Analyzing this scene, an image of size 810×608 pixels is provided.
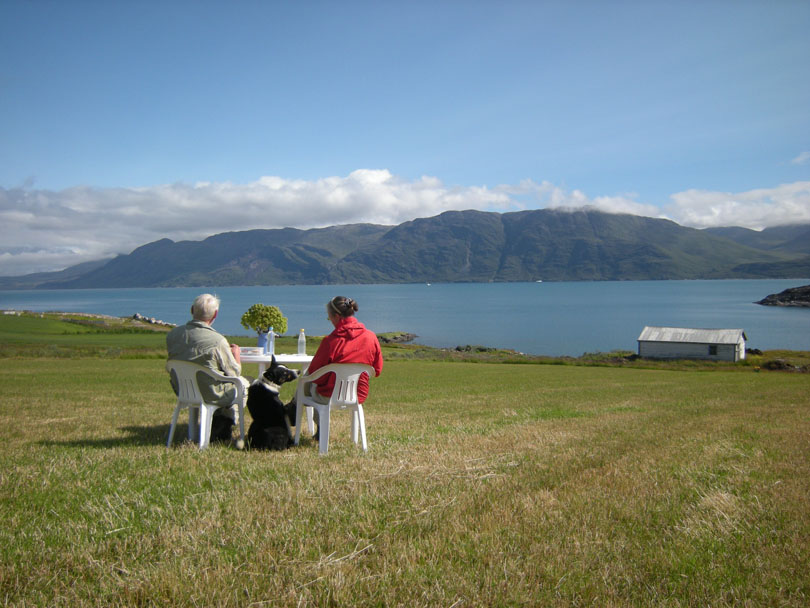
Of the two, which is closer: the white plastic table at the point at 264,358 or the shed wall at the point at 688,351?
the white plastic table at the point at 264,358

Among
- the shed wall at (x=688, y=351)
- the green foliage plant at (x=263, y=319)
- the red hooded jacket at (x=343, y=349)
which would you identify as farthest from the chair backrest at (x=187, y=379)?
the shed wall at (x=688, y=351)

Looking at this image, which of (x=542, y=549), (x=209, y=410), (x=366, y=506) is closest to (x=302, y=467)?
(x=366, y=506)

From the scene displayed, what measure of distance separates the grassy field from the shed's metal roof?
56.4m

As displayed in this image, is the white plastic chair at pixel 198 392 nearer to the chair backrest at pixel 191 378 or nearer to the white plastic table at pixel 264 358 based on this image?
the chair backrest at pixel 191 378

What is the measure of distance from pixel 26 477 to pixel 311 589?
146 inches

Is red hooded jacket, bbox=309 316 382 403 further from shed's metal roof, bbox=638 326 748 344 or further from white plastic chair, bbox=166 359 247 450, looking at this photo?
shed's metal roof, bbox=638 326 748 344

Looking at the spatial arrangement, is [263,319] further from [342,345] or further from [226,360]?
[342,345]

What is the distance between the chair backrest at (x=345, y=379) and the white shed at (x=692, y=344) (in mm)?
59242

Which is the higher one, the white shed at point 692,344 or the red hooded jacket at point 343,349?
the red hooded jacket at point 343,349

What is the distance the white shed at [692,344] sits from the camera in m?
57.6

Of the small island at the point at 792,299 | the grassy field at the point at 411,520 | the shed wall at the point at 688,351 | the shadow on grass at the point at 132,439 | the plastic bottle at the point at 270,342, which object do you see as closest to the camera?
the grassy field at the point at 411,520

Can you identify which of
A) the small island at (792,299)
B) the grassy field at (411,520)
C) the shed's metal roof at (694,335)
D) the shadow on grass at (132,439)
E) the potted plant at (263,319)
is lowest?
the shed's metal roof at (694,335)

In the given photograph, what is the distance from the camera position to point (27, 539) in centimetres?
381

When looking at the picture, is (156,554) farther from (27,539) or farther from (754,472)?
(754,472)
